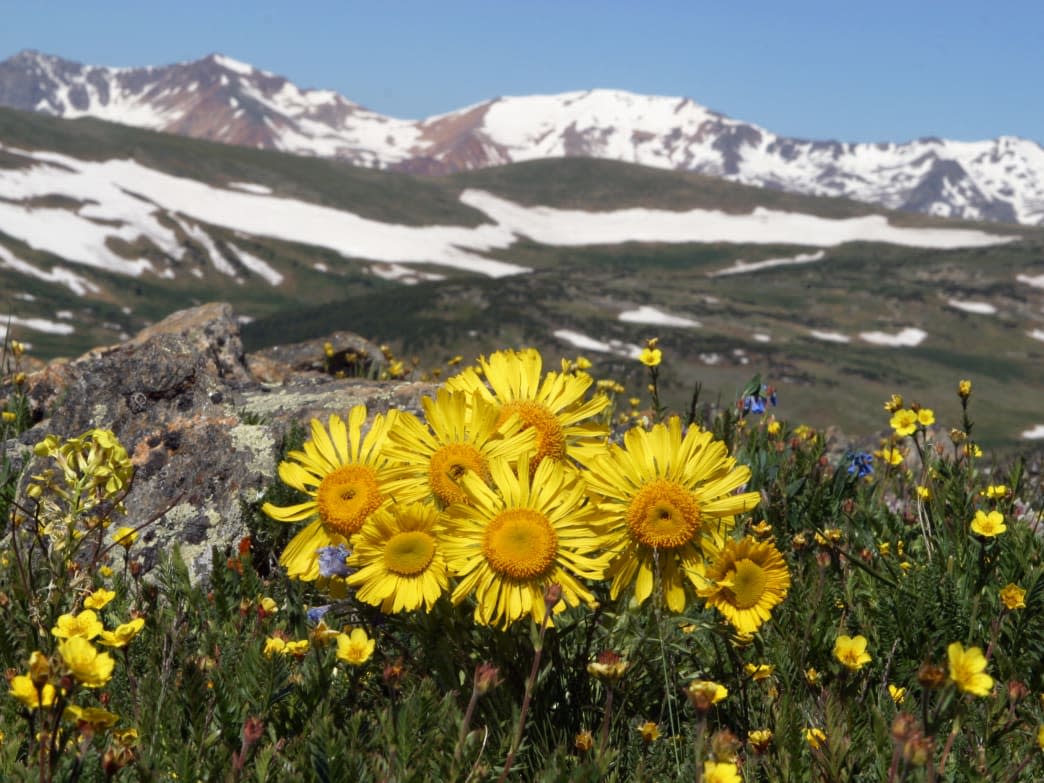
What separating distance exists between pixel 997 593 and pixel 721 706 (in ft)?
Result: 6.28

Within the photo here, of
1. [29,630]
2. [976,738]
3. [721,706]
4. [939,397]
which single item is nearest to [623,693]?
[721,706]

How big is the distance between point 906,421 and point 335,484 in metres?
3.76

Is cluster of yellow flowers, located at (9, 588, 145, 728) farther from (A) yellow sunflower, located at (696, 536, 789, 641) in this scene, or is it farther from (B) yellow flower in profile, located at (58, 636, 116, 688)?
(A) yellow sunflower, located at (696, 536, 789, 641)

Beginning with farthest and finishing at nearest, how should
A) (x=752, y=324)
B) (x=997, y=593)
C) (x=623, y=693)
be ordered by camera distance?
(x=752, y=324), (x=997, y=593), (x=623, y=693)

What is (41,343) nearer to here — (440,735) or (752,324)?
(752,324)

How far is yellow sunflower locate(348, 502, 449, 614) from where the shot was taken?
2436 millimetres

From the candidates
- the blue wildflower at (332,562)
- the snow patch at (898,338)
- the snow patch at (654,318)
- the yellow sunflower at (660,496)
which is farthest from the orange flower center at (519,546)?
the snow patch at (898,338)

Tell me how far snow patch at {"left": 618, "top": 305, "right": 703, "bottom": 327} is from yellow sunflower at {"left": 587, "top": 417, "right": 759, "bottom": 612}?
170 metres

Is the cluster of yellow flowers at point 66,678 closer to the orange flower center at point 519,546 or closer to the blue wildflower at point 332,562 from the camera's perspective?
the blue wildflower at point 332,562

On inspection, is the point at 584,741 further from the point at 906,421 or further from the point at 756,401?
the point at 756,401

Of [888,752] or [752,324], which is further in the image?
[752,324]

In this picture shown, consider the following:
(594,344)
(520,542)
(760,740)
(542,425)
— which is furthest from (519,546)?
(594,344)

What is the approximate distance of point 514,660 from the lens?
280 centimetres

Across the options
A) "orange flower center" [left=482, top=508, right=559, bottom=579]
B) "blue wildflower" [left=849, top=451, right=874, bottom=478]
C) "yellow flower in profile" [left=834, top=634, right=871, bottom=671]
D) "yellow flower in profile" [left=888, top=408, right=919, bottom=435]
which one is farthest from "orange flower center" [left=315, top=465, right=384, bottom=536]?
"blue wildflower" [left=849, top=451, right=874, bottom=478]
